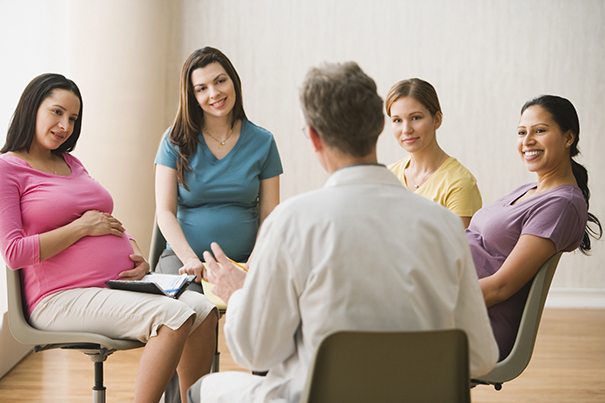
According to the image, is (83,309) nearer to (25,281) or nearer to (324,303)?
(25,281)

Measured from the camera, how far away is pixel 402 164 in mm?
2627

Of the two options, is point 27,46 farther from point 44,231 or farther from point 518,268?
point 518,268

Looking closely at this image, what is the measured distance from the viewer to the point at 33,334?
1.93 metres

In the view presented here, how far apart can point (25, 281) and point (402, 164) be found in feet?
5.30

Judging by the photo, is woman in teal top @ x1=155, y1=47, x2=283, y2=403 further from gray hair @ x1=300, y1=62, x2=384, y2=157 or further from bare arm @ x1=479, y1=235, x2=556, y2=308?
gray hair @ x1=300, y1=62, x2=384, y2=157

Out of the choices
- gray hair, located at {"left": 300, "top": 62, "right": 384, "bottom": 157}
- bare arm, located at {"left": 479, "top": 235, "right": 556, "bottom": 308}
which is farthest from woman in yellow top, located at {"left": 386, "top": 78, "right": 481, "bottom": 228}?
gray hair, located at {"left": 300, "top": 62, "right": 384, "bottom": 157}

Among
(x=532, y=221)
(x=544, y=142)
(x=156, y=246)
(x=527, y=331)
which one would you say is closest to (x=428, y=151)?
(x=544, y=142)

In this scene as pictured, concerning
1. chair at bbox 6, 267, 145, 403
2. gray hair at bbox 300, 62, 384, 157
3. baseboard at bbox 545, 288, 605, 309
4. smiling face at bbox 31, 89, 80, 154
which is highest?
gray hair at bbox 300, 62, 384, 157

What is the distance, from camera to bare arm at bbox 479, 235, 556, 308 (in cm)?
182

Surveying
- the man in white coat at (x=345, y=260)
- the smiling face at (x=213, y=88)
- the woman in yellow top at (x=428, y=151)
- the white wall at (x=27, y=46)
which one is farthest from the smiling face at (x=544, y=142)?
the white wall at (x=27, y=46)

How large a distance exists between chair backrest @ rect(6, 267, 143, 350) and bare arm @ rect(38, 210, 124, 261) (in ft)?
0.51

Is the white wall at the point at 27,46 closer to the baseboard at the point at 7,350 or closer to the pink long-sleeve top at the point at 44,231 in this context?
the baseboard at the point at 7,350

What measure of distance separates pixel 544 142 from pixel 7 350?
9.57 ft

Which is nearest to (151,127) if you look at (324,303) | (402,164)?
(402,164)
